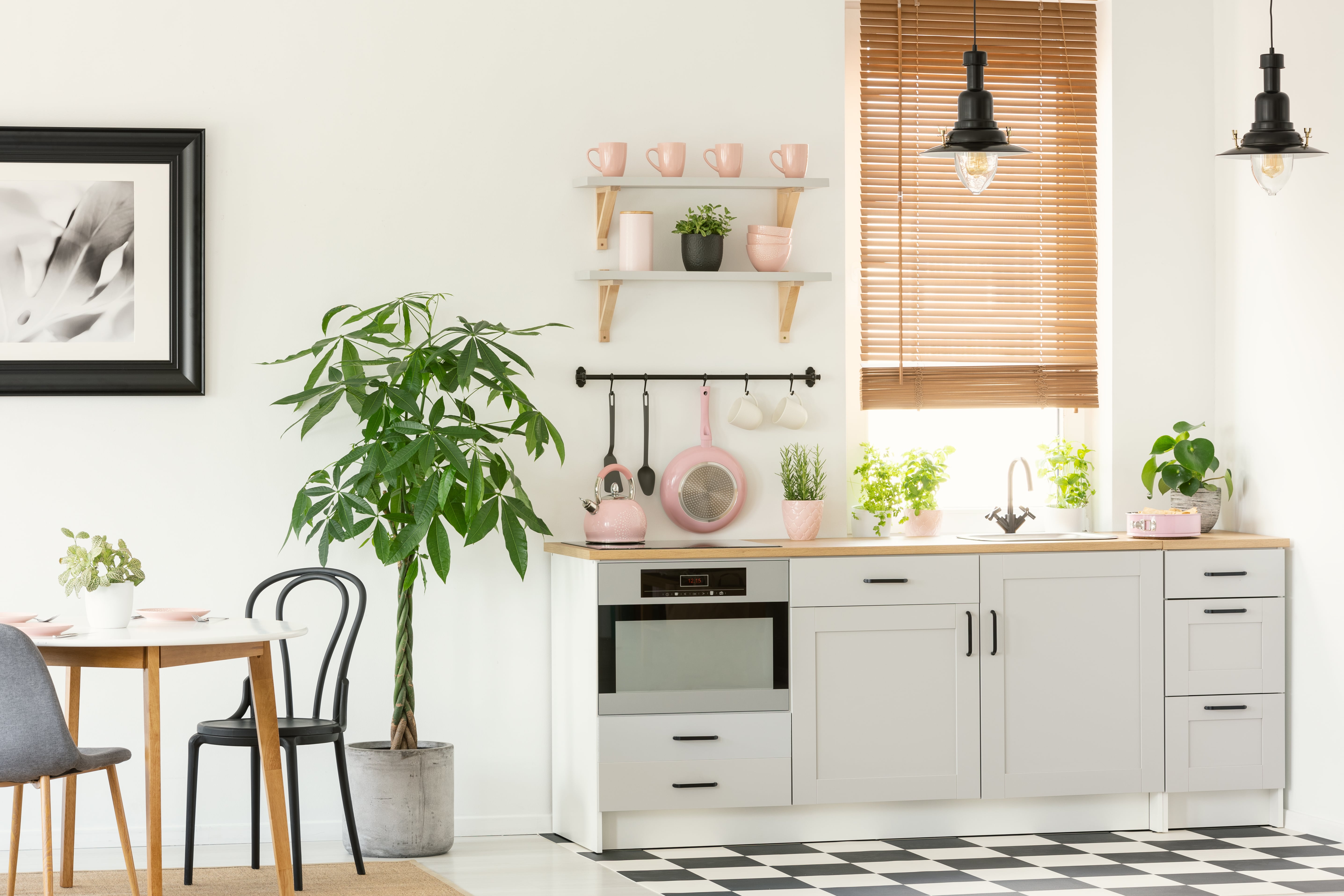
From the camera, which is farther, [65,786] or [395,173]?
[395,173]

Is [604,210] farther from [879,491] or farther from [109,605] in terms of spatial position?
[109,605]

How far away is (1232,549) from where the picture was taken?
176 inches

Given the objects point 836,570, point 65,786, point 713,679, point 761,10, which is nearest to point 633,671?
point 713,679

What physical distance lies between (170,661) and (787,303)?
221 cm

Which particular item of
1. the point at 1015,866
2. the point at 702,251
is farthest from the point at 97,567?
the point at 1015,866

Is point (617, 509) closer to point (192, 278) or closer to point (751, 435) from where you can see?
point (751, 435)

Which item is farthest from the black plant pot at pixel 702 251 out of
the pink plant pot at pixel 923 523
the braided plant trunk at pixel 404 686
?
the braided plant trunk at pixel 404 686

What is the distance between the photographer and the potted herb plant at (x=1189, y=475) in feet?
15.5

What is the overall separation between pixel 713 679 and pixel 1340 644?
183cm

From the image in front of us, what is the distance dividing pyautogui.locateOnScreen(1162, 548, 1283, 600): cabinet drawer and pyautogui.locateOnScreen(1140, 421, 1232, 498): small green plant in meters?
0.33

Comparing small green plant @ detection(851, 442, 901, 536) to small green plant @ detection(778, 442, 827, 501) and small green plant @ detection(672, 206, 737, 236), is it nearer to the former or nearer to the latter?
small green plant @ detection(778, 442, 827, 501)

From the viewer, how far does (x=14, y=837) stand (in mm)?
3506

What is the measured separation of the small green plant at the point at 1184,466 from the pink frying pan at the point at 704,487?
136cm

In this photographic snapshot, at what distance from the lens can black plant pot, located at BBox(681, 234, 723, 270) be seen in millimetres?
4547
